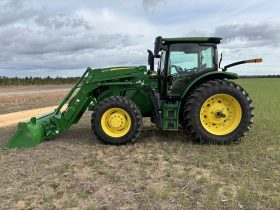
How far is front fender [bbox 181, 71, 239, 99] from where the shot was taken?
8164 mm

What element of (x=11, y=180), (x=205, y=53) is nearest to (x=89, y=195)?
(x=11, y=180)

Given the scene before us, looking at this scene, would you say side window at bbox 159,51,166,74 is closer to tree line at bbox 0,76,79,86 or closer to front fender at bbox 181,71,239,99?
front fender at bbox 181,71,239,99

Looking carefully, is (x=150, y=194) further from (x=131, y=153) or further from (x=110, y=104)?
(x=110, y=104)

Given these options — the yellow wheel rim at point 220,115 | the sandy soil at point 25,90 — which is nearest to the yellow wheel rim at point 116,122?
the yellow wheel rim at point 220,115

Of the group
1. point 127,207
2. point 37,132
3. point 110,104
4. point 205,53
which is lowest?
point 127,207

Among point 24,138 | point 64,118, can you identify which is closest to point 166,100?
point 64,118

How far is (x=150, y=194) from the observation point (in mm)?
5211

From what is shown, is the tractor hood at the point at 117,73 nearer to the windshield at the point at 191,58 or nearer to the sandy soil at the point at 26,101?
the windshield at the point at 191,58

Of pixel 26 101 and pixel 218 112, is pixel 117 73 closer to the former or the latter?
pixel 218 112

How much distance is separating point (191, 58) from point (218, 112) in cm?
135

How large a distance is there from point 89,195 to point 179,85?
3.98 m

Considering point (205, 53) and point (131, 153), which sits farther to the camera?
point (205, 53)

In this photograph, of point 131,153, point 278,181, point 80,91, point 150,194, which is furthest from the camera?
point 80,91

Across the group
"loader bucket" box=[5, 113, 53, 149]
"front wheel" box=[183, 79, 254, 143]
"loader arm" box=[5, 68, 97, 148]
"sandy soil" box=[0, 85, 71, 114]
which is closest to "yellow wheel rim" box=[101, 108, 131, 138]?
"loader arm" box=[5, 68, 97, 148]
